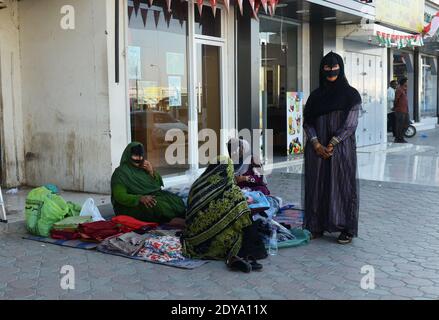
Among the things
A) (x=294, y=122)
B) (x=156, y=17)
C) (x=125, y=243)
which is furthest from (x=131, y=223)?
(x=294, y=122)

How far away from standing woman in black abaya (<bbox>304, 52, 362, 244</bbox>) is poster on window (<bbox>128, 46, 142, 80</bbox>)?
11.0ft

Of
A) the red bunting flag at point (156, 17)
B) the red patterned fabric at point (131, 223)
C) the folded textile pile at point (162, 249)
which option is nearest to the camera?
Result: the folded textile pile at point (162, 249)

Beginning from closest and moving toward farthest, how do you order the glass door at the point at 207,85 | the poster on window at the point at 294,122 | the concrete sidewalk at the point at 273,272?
the concrete sidewalk at the point at 273,272
the glass door at the point at 207,85
the poster on window at the point at 294,122

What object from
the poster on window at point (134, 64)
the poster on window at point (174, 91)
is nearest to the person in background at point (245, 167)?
the poster on window at point (134, 64)

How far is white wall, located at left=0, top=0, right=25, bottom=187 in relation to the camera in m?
8.30

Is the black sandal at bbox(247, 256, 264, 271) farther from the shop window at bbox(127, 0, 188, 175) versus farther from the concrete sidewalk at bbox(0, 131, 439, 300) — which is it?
the shop window at bbox(127, 0, 188, 175)

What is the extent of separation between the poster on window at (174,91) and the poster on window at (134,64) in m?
0.74

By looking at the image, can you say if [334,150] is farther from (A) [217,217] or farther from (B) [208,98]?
(B) [208,98]

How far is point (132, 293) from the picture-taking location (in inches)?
165

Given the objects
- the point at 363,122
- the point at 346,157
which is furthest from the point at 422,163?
the point at 346,157

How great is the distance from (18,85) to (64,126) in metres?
1.16

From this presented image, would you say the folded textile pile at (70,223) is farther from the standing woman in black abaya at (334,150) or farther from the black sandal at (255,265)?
the standing woman in black abaya at (334,150)

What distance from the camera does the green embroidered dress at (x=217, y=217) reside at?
492 centimetres

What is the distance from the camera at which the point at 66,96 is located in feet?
26.1
